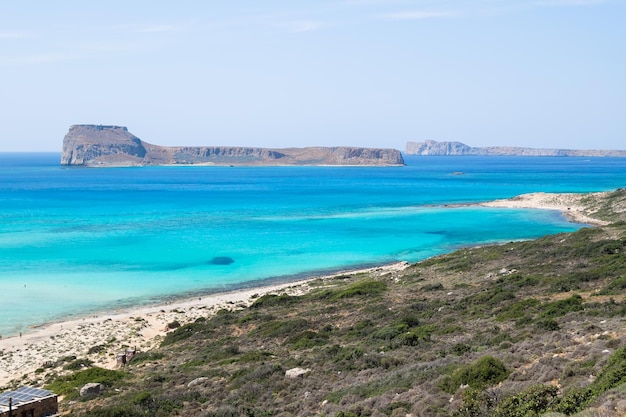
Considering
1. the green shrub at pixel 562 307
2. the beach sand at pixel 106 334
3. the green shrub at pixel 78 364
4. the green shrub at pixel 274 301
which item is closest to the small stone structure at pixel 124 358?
the beach sand at pixel 106 334

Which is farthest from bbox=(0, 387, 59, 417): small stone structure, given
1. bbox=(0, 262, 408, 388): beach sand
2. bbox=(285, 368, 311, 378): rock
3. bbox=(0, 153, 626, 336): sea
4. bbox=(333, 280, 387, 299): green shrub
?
bbox=(333, 280, 387, 299): green shrub

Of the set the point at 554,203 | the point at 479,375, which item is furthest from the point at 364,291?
the point at 554,203

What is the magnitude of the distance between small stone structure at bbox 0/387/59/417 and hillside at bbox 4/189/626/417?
A: 1116 mm

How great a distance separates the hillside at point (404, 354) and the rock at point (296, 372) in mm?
56

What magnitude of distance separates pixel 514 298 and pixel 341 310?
25.3 feet

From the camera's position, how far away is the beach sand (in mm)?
23578

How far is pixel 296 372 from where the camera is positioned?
16938 mm

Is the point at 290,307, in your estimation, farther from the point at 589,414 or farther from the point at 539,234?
the point at 539,234

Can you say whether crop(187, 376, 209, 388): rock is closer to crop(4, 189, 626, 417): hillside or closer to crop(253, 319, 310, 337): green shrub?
crop(4, 189, 626, 417): hillside

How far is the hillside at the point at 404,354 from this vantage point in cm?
1209

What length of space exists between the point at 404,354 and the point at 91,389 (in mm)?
9149

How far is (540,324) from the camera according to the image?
18156mm

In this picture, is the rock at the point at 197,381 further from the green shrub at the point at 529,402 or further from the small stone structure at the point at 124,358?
the green shrub at the point at 529,402

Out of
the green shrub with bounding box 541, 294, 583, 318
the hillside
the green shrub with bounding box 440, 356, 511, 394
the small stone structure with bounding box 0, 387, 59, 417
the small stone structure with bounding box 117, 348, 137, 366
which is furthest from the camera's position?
the small stone structure with bounding box 117, 348, 137, 366
